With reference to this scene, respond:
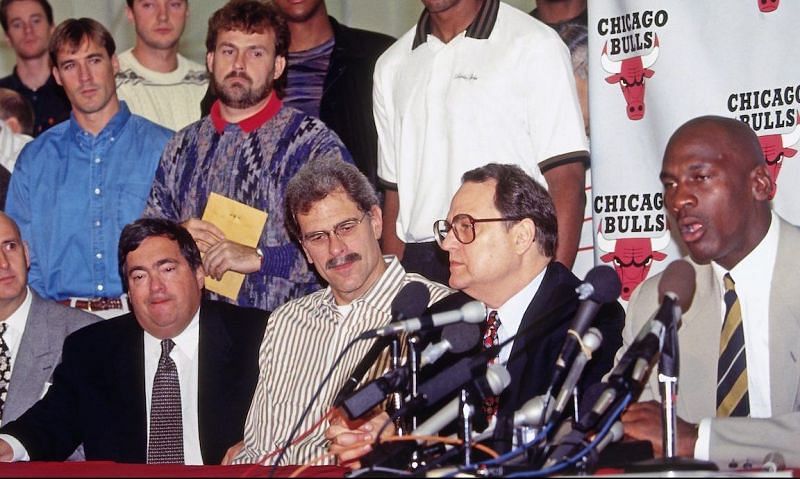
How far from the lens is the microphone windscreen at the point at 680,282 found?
109 inches

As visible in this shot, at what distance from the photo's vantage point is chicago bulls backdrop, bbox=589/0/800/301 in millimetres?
4176

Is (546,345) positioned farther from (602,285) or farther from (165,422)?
(165,422)

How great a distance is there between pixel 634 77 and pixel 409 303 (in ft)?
6.39

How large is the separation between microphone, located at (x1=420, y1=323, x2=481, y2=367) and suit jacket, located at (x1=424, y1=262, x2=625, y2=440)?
2.25 feet

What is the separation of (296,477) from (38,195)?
3195 millimetres

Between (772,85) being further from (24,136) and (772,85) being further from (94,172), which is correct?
(24,136)

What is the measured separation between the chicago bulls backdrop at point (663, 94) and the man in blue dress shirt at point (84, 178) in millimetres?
2225

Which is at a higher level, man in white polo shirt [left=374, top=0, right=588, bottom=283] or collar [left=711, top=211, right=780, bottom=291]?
man in white polo shirt [left=374, top=0, right=588, bottom=283]

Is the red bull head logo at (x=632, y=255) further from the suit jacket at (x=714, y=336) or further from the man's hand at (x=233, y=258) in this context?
the man's hand at (x=233, y=258)

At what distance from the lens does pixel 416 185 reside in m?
4.99

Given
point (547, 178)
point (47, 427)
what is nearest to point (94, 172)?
point (47, 427)

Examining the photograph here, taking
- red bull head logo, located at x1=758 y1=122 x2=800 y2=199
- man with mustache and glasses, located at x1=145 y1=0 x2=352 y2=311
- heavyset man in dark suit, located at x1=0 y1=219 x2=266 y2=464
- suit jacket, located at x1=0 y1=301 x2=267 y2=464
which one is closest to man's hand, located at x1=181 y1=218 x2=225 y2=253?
man with mustache and glasses, located at x1=145 y1=0 x2=352 y2=311

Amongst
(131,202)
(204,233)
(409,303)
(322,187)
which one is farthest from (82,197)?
(409,303)

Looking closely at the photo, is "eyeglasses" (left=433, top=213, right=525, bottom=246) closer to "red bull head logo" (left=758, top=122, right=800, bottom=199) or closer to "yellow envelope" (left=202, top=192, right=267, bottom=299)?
"red bull head logo" (left=758, top=122, right=800, bottom=199)
